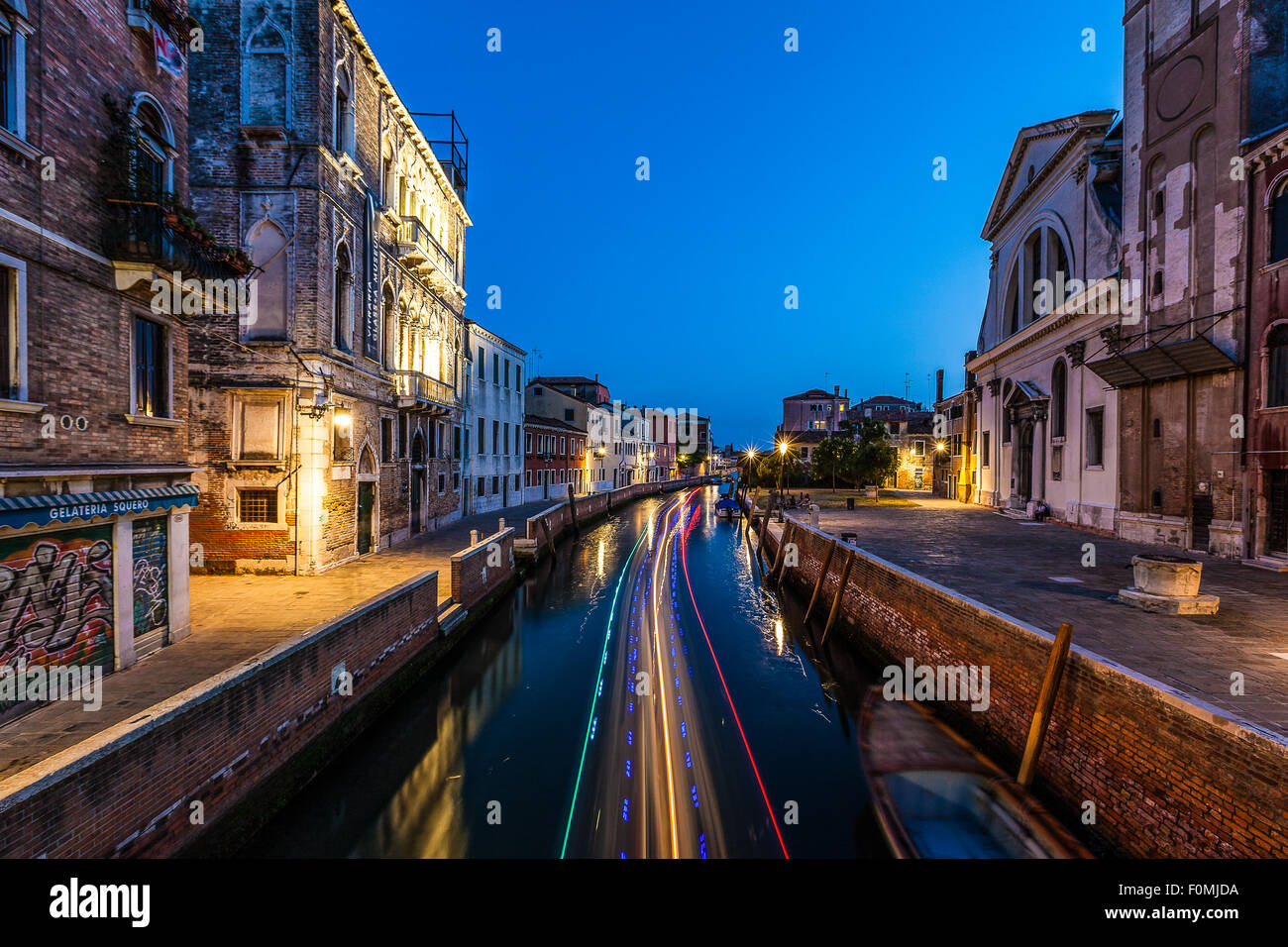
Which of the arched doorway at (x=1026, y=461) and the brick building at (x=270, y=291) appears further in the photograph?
the arched doorway at (x=1026, y=461)

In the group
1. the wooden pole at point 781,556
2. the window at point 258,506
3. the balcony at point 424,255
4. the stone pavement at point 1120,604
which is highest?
the balcony at point 424,255

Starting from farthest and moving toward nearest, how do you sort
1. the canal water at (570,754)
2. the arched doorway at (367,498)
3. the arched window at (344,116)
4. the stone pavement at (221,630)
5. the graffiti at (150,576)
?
the arched doorway at (367,498), the arched window at (344,116), the graffiti at (150,576), the canal water at (570,754), the stone pavement at (221,630)

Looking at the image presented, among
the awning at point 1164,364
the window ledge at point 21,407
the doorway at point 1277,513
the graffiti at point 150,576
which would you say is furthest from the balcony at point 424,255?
the doorway at point 1277,513

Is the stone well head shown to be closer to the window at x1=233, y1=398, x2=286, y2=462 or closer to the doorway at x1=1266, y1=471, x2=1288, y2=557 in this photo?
the doorway at x1=1266, y1=471, x2=1288, y2=557

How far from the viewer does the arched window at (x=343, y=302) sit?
14.9 metres

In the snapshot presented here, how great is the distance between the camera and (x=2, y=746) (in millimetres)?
5543

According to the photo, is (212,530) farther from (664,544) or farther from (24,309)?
(664,544)

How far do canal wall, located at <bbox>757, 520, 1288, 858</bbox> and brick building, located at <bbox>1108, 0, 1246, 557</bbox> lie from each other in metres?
11.2

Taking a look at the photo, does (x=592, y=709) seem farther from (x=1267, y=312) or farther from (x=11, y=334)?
(x=1267, y=312)

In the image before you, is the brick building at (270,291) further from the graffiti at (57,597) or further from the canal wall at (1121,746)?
the canal wall at (1121,746)

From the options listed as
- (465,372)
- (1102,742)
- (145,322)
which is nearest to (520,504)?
(465,372)

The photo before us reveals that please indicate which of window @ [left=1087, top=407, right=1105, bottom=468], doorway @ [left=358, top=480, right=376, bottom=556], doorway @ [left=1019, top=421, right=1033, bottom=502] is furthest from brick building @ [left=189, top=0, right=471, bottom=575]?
doorway @ [left=1019, top=421, right=1033, bottom=502]

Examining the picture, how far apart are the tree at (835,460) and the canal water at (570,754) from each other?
27.3 meters

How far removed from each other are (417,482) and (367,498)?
4.58 metres
